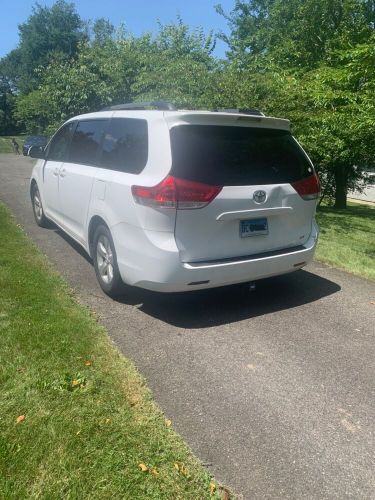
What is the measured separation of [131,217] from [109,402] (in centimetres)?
174

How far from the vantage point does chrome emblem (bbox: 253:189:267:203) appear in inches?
159

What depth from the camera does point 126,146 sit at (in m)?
4.37

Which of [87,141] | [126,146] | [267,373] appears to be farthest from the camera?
[87,141]

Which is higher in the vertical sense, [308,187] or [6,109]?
[6,109]

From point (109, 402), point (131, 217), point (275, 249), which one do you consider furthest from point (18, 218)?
point (109, 402)

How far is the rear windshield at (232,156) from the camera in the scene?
150 inches

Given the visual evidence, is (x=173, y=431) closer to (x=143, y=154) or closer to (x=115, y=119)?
(x=143, y=154)

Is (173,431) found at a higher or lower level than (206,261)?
lower

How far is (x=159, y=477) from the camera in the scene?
2.26 m

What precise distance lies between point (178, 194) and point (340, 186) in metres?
11.2

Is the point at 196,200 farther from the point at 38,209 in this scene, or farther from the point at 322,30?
the point at 322,30

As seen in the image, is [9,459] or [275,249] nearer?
[9,459]

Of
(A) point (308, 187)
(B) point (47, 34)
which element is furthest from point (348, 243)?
(B) point (47, 34)

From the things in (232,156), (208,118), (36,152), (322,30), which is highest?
(322,30)
